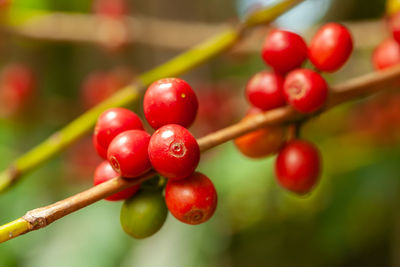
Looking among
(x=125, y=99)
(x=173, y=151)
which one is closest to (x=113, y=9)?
(x=125, y=99)

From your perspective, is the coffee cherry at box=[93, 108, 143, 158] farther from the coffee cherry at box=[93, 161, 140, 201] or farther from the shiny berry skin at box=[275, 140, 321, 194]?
the shiny berry skin at box=[275, 140, 321, 194]

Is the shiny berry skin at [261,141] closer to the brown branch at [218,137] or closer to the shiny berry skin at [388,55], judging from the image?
the brown branch at [218,137]

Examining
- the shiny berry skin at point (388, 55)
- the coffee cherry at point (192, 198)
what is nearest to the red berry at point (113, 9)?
the shiny berry skin at point (388, 55)

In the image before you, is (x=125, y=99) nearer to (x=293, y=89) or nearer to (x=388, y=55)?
(x=293, y=89)

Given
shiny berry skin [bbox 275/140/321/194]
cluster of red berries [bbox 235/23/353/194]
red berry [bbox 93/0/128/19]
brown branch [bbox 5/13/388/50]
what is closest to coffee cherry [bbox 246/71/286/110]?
cluster of red berries [bbox 235/23/353/194]

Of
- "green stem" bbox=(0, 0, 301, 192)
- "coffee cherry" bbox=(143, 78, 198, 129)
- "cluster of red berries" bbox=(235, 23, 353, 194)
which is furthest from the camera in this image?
"green stem" bbox=(0, 0, 301, 192)

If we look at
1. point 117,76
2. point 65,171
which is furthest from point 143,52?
point 65,171
